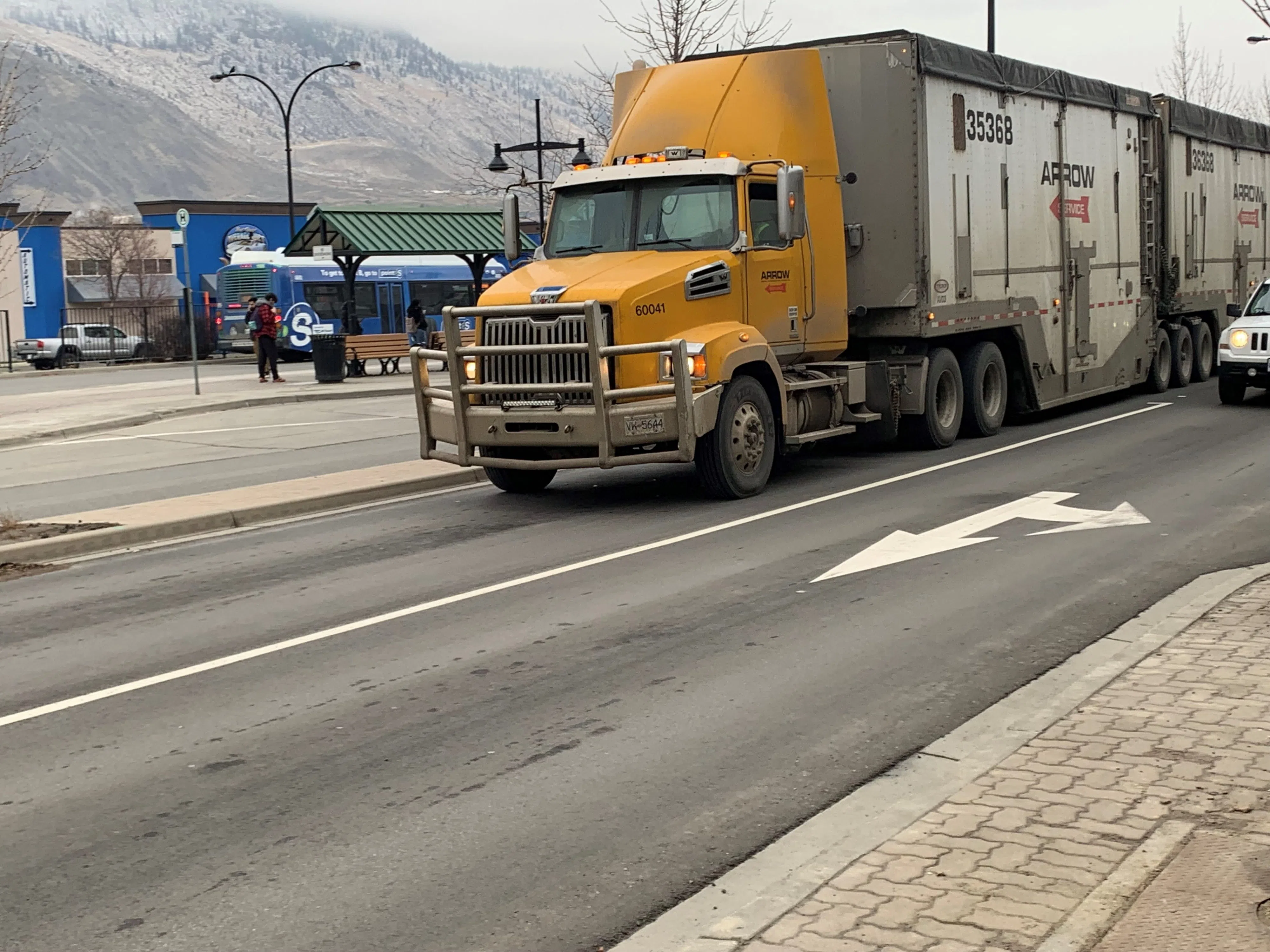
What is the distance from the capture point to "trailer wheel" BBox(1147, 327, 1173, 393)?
22953 millimetres

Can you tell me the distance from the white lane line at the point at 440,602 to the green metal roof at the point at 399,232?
24.2m

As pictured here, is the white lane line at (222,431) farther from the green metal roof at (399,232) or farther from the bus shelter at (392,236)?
the green metal roof at (399,232)

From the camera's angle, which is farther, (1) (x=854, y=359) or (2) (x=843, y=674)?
(1) (x=854, y=359)

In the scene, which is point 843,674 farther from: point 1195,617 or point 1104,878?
point 1104,878

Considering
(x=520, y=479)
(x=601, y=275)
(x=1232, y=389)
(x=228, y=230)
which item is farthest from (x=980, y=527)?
(x=228, y=230)

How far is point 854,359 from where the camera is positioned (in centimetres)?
1644

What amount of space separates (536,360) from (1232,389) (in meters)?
11.9

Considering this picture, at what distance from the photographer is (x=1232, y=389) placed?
2061 centimetres

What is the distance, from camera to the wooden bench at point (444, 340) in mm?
13297

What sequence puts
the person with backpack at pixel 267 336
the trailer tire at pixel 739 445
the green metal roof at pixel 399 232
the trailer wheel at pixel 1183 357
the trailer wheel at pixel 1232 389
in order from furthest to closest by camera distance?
1. the green metal roof at pixel 399 232
2. the person with backpack at pixel 267 336
3. the trailer wheel at pixel 1183 357
4. the trailer wheel at pixel 1232 389
5. the trailer tire at pixel 739 445

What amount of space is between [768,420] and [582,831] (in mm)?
8480

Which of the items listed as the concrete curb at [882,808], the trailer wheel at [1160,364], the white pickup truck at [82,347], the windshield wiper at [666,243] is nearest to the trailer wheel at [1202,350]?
the trailer wheel at [1160,364]

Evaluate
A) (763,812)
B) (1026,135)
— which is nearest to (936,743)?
(763,812)

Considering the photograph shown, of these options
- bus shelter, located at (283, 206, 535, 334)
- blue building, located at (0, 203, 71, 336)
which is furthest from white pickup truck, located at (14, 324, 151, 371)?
blue building, located at (0, 203, 71, 336)
